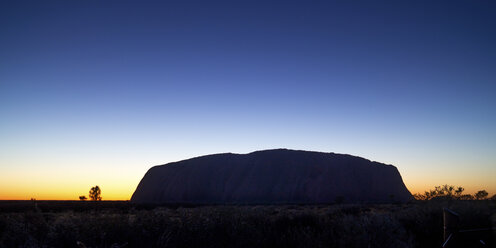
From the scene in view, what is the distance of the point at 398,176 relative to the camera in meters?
85.4

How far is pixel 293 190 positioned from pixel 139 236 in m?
67.5

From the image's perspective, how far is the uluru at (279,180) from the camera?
73188 mm

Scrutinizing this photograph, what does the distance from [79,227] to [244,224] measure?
12.9 feet

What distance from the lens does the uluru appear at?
7319cm

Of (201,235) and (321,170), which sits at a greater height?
(321,170)

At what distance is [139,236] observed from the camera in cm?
790

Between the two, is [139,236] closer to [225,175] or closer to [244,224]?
[244,224]

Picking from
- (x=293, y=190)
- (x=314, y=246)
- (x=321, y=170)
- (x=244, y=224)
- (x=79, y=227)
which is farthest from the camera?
(x=321, y=170)

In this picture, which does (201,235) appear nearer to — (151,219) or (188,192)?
(151,219)

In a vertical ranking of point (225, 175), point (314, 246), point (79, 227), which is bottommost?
point (314, 246)

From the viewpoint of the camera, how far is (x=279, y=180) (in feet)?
251

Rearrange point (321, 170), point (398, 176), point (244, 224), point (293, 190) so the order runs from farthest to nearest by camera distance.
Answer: point (398, 176)
point (321, 170)
point (293, 190)
point (244, 224)

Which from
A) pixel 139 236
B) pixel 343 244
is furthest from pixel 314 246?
pixel 139 236

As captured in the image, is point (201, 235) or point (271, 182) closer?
point (201, 235)
